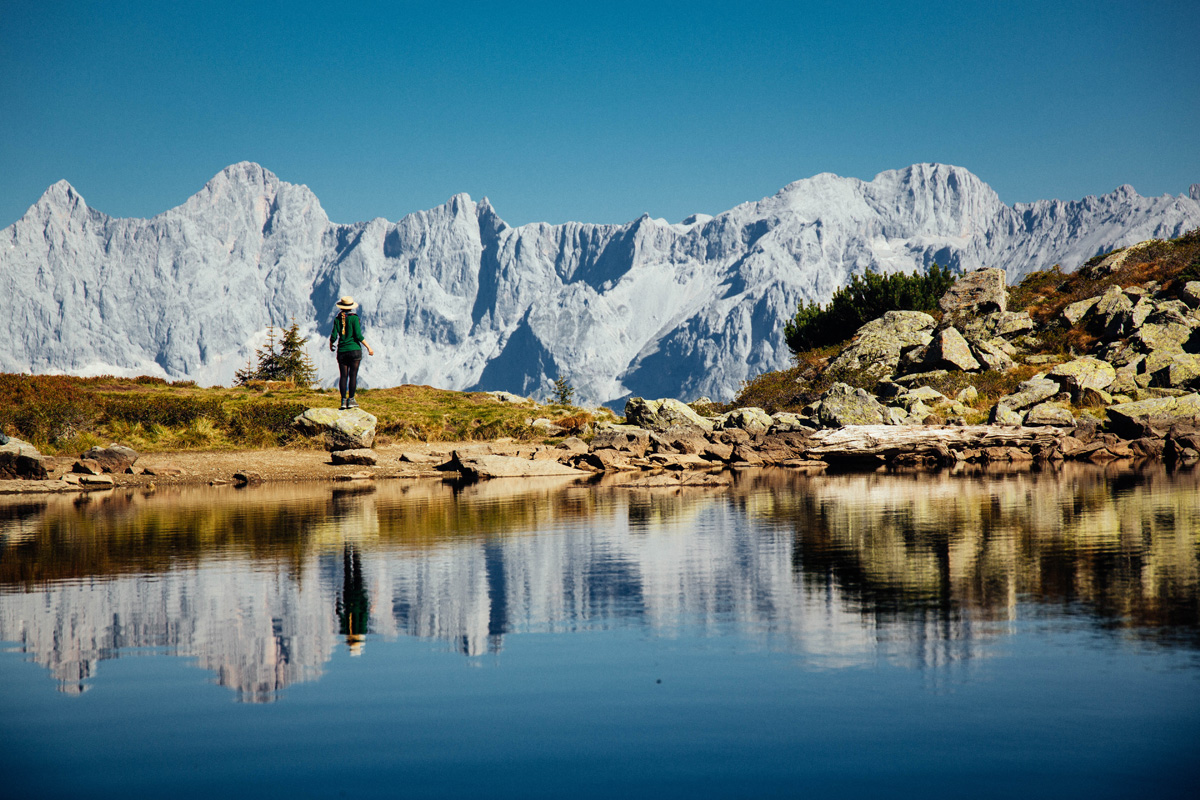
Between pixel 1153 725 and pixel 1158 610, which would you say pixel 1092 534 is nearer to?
pixel 1158 610

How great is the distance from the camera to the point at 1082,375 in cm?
4641

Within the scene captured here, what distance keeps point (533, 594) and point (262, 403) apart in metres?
37.8

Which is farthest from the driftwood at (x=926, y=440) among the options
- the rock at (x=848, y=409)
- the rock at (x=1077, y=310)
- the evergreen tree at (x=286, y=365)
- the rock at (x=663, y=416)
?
the evergreen tree at (x=286, y=365)

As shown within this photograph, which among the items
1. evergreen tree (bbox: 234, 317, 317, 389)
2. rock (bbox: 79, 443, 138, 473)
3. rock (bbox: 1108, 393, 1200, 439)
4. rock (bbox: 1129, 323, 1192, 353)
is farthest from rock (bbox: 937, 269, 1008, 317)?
rock (bbox: 79, 443, 138, 473)

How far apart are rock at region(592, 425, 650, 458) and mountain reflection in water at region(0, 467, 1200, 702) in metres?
17.7

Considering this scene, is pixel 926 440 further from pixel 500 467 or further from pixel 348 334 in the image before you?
pixel 348 334

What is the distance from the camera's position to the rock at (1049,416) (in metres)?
42.2

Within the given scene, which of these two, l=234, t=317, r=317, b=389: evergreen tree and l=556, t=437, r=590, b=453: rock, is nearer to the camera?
l=556, t=437, r=590, b=453: rock

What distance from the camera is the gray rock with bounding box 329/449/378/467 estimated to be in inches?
1528

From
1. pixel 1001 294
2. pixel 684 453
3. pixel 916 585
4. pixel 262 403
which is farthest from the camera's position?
pixel 1001 294

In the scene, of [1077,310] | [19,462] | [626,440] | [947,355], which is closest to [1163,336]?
[1077,310]

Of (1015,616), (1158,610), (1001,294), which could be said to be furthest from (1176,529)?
(1001,294)

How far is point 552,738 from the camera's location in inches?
283

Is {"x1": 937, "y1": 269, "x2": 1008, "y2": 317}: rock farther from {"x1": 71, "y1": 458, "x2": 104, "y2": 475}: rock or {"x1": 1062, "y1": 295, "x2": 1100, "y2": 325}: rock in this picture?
{"x1": 71, "y1": 458, "x2": 104, "y2": 475}: rock
